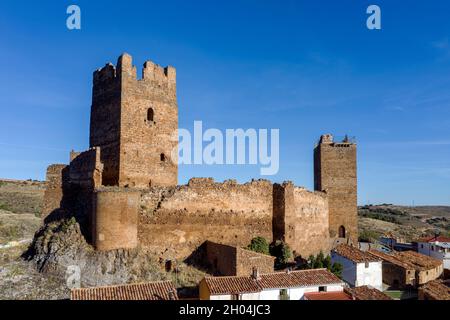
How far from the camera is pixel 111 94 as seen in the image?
21562 mm

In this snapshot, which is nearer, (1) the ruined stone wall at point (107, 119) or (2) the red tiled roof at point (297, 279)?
(2) the red tiled roof at point (297, 279)

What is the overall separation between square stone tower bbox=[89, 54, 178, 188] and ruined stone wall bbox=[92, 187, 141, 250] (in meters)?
2.61

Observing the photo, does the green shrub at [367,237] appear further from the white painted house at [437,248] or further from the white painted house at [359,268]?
the white painted house at [359,268]

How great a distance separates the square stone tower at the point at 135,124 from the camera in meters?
20.9

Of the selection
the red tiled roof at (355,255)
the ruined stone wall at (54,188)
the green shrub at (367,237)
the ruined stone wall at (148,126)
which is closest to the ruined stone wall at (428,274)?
the red tiled roof at (355,255)

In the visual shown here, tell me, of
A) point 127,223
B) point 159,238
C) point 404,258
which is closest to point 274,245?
point 159,238

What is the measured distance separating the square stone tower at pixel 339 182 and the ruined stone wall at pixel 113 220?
649 inches

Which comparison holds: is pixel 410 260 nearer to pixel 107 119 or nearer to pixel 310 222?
pixel 310 222

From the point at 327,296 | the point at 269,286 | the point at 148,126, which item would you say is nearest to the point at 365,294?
the point at 327,296

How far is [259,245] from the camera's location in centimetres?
2208

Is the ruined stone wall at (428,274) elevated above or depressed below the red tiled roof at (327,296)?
below

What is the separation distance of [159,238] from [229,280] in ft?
14.0

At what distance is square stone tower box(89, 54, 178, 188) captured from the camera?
2086 cm

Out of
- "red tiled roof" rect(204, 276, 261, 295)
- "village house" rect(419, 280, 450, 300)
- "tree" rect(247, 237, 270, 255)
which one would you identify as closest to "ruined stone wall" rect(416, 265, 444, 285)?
"village house" rect(419, 280, 450, 300)
